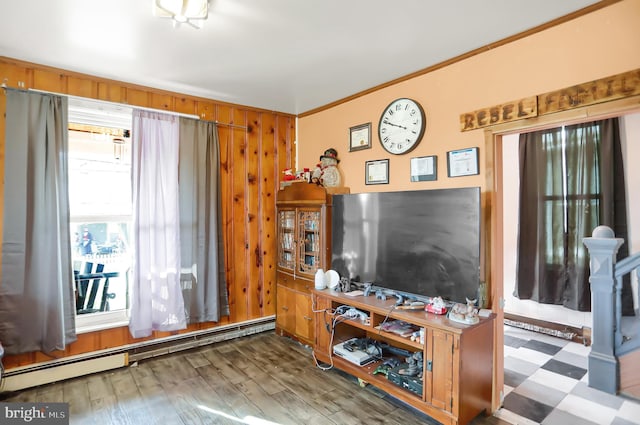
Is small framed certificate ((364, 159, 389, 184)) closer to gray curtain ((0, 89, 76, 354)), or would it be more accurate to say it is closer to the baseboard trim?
gray curtain ((0, 89, 76, 354))

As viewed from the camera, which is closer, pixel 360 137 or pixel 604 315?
pixel 604 315

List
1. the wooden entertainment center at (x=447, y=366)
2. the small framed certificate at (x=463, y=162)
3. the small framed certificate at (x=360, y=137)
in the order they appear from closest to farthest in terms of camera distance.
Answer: the wooden entertainment center at (x=447, y=366), the small framed certificate at (x=463, y=162), the small framed certificate at (x=360, y=137)

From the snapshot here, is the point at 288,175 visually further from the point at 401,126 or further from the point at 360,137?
the point at 401,126

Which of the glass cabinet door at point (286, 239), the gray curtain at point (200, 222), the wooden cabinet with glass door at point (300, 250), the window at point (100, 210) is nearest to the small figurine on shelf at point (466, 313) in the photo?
the wooden cabinet with glass door at point (300, 250)

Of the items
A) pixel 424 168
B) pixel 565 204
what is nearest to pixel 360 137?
pixel 424 168

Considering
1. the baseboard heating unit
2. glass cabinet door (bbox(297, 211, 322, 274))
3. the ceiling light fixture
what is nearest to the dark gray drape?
the baseboard heating unit

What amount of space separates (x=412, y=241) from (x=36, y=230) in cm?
294

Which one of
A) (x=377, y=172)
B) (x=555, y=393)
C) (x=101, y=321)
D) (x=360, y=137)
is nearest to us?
(x=555, y=393)

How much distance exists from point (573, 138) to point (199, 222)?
4.15 m

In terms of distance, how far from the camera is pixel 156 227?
10.2 feet

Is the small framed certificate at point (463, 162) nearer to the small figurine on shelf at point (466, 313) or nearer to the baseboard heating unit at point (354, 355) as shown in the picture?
the small figurine on shelf at point (466, 313)

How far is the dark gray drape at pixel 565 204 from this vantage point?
11.1 ft

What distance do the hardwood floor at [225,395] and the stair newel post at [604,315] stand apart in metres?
1.19

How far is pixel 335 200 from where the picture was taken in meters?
3.17
